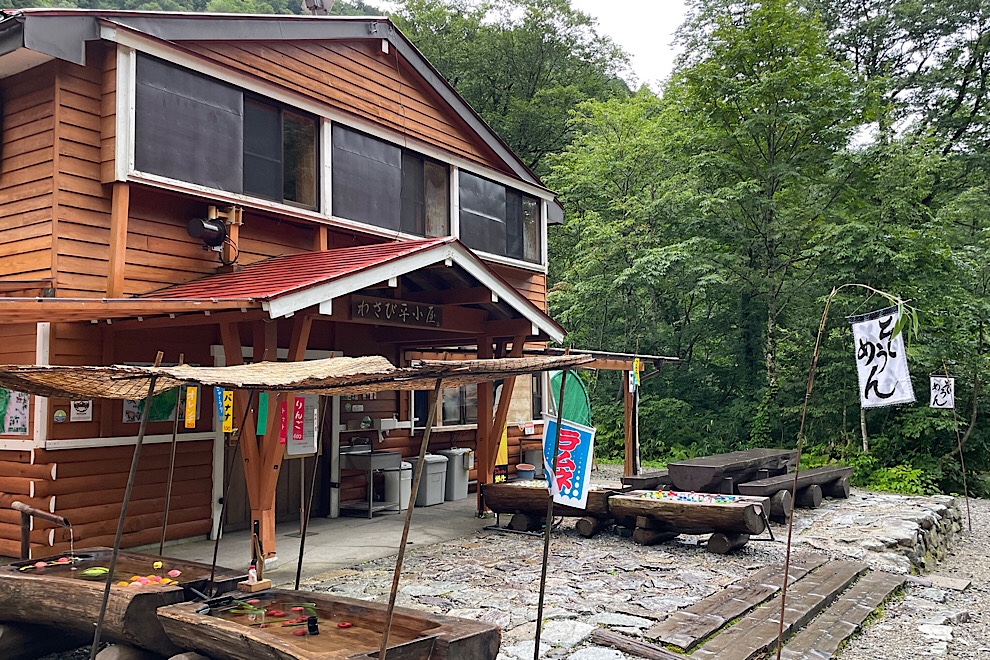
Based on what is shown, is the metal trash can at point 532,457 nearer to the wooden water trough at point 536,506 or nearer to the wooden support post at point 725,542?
the wooden water trough at point 536,506

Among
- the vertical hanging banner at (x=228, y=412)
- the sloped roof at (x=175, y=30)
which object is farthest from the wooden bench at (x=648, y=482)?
the sloped roof at (x=175, y=30)

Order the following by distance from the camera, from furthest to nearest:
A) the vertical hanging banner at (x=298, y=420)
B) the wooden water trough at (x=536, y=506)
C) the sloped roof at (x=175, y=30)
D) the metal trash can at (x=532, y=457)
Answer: the metal trash can at (x=532, y=457), the wooden water trough at (x=536, y=506), the vertical hanging banner at (x=298, y=420), the sloped roof at (x=175, y=30)

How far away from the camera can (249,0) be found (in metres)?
27.0

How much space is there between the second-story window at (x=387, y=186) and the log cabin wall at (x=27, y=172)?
3.39 m

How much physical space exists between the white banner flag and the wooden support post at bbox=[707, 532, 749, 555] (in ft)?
23.7

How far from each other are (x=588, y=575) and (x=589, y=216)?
14437 mm

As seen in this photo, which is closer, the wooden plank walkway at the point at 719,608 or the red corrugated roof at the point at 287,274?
the wooden plank walkway at the point at 719,608

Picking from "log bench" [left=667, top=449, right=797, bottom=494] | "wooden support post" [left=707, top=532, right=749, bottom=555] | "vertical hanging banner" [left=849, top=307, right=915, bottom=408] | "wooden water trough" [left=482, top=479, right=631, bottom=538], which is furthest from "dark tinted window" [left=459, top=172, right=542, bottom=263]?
"vertical hanging banner" [left=849, top=307, right=915, bottom=408]

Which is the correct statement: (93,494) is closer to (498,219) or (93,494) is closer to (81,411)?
(81,411)

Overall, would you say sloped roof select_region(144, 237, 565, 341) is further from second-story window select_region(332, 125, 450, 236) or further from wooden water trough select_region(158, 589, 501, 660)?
wooden water trough select_region(158, 589, 501, 660)

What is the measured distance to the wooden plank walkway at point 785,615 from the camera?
5594mm

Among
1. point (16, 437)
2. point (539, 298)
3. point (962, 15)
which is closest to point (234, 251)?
point (16, 437)

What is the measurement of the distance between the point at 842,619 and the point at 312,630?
4539 millimetres

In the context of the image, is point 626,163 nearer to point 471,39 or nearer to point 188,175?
point 471,39
